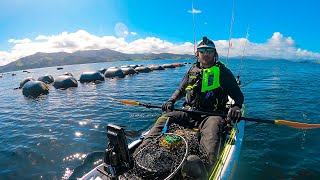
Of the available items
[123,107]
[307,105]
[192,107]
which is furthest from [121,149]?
[307,105]

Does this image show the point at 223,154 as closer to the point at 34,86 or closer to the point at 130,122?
the point at 130,122

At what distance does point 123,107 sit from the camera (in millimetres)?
16844

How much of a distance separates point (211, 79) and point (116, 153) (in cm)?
394

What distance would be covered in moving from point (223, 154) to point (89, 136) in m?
7.38

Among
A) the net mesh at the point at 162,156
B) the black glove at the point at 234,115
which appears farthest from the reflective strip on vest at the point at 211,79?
the net mesh at the point at 162,156

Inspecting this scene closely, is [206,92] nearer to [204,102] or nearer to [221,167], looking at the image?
[204,102]

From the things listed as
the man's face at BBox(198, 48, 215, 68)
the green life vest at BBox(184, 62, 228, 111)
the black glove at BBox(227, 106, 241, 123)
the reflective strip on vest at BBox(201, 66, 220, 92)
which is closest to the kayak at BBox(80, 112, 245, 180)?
the black glove at BBox(227, 106, 241, 123)

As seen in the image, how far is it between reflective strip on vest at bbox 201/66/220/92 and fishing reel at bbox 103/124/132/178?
141 inches

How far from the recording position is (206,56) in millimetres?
7461

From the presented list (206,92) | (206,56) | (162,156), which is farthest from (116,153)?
(206,56)

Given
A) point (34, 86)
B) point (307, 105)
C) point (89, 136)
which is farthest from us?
point (34, 86)

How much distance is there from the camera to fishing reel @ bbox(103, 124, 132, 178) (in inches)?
171

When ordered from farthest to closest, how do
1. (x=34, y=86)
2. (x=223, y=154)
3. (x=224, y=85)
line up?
(x=34, y=86) → (x=224, y=85) → (x=223, y=154)

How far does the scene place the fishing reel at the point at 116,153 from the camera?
433cm
